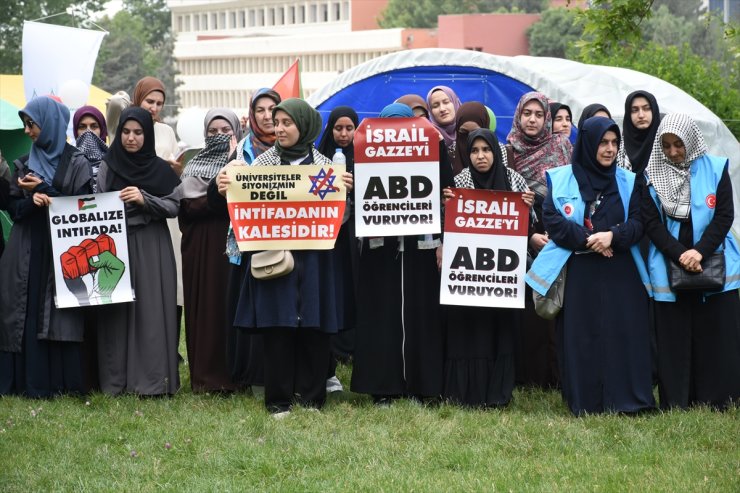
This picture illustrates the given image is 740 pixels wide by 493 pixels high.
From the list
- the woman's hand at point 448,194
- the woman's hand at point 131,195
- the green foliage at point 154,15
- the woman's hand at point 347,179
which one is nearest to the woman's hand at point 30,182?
the woman's hand at point 131,195

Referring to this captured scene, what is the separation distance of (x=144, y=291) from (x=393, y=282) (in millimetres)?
1779

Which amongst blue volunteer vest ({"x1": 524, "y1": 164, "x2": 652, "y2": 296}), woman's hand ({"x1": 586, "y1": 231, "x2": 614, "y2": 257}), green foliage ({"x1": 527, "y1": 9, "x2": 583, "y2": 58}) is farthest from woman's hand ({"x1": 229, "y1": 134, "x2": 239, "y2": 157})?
green foliage ({"x1": 527, "y1": 9, "x2": 583, "y2": 58})

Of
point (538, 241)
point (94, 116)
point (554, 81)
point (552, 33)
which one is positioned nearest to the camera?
point (538, 241)

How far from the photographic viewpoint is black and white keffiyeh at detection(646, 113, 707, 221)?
26.8 ft

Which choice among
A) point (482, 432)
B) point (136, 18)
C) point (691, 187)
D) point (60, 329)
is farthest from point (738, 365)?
point (136, 18)

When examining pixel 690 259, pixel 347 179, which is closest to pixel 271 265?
pixel 347 179

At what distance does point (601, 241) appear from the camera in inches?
317

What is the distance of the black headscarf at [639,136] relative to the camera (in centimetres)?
896

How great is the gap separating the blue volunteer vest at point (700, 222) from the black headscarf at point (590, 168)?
0.33 meters

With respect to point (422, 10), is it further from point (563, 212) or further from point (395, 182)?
point (563, 212)

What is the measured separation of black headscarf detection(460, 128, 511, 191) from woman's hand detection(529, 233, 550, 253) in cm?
42

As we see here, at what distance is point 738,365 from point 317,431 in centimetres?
278

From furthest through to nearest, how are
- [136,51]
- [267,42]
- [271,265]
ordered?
1. [267,42]
2. [136,51]
3. [271,265]

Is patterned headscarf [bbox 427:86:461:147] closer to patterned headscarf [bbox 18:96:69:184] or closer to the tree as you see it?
patterned headscarf [bbox 18:96:69:184]
